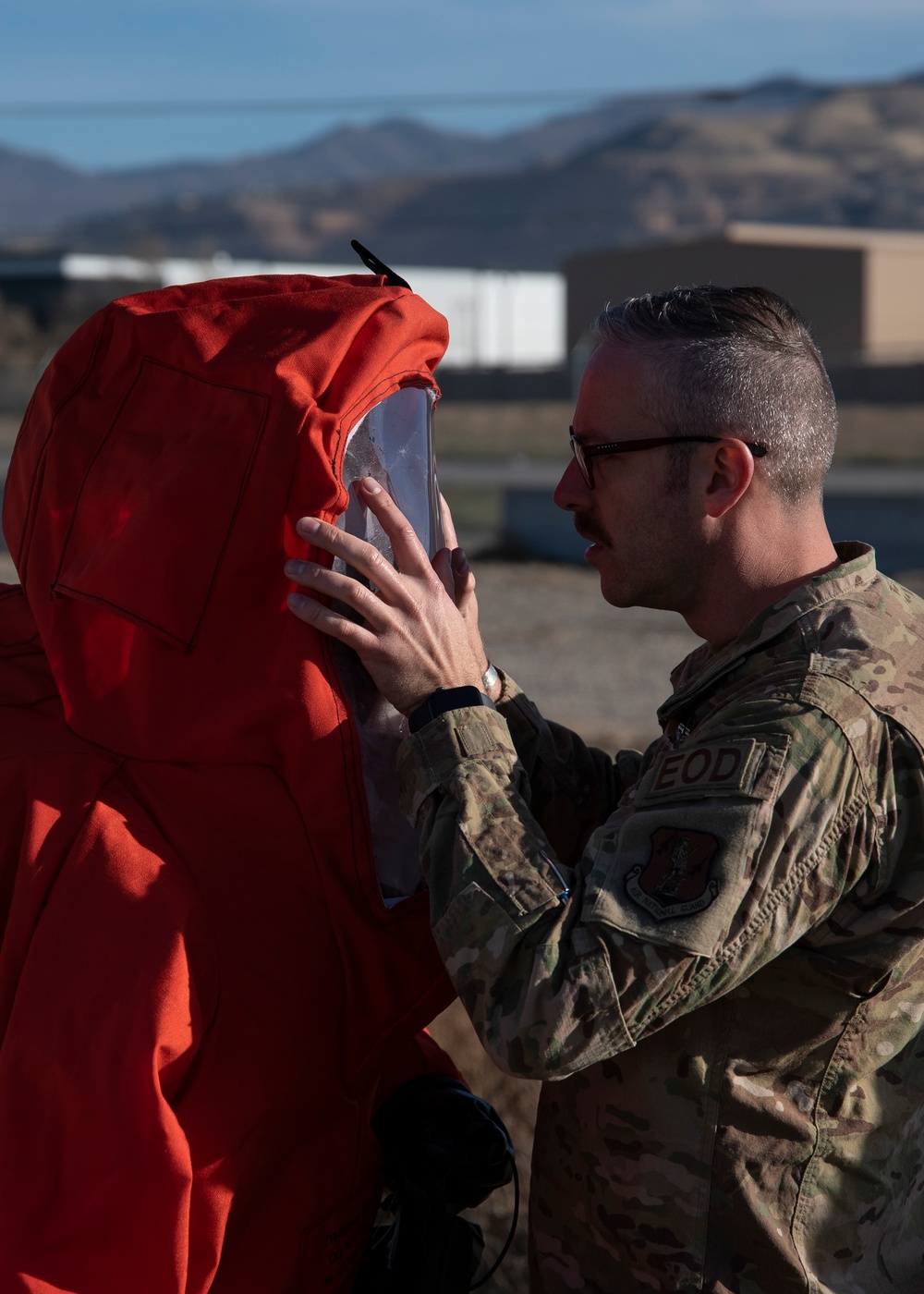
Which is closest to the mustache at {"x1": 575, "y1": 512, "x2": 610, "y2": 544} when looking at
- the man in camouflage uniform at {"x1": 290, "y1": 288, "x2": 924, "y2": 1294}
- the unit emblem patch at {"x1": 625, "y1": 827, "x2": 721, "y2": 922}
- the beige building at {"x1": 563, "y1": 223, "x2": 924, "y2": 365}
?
the man in camouflage uniform at {"x1": 290, "y1": 288, "x2": 924, "y2": 1294}

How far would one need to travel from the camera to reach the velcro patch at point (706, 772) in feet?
5.61

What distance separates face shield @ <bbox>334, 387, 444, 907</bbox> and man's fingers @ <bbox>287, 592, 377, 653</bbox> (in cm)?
10

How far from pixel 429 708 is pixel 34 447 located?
0.71 m

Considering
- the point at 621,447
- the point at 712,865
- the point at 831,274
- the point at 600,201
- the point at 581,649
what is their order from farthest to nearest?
the point at 600,201, the point at 831,274, the point at 581,649, the point at 621,447, the point at 712,865

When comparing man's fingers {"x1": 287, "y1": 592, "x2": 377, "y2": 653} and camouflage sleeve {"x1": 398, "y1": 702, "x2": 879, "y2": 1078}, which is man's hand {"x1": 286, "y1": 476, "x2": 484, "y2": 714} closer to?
man's fingers {"x1": 287, "y1": 592, "x2": 377, "y2": 653}

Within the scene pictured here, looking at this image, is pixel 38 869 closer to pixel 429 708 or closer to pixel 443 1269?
pixel 429 708

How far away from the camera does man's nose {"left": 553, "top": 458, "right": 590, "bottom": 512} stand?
6.93 feet

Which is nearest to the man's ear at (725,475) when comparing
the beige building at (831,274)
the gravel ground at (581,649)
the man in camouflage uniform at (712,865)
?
the man in camouflage uniform at (712,865)

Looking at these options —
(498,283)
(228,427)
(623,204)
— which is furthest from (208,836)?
(623,204)

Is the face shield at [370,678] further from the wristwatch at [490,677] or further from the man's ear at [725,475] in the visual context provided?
the man's ear at [725,475]

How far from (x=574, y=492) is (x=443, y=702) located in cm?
46

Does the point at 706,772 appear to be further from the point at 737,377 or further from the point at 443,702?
the point at 737,377

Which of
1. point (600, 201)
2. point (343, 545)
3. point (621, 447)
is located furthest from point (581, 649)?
point (600, 201)

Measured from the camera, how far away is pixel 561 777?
2.37m
